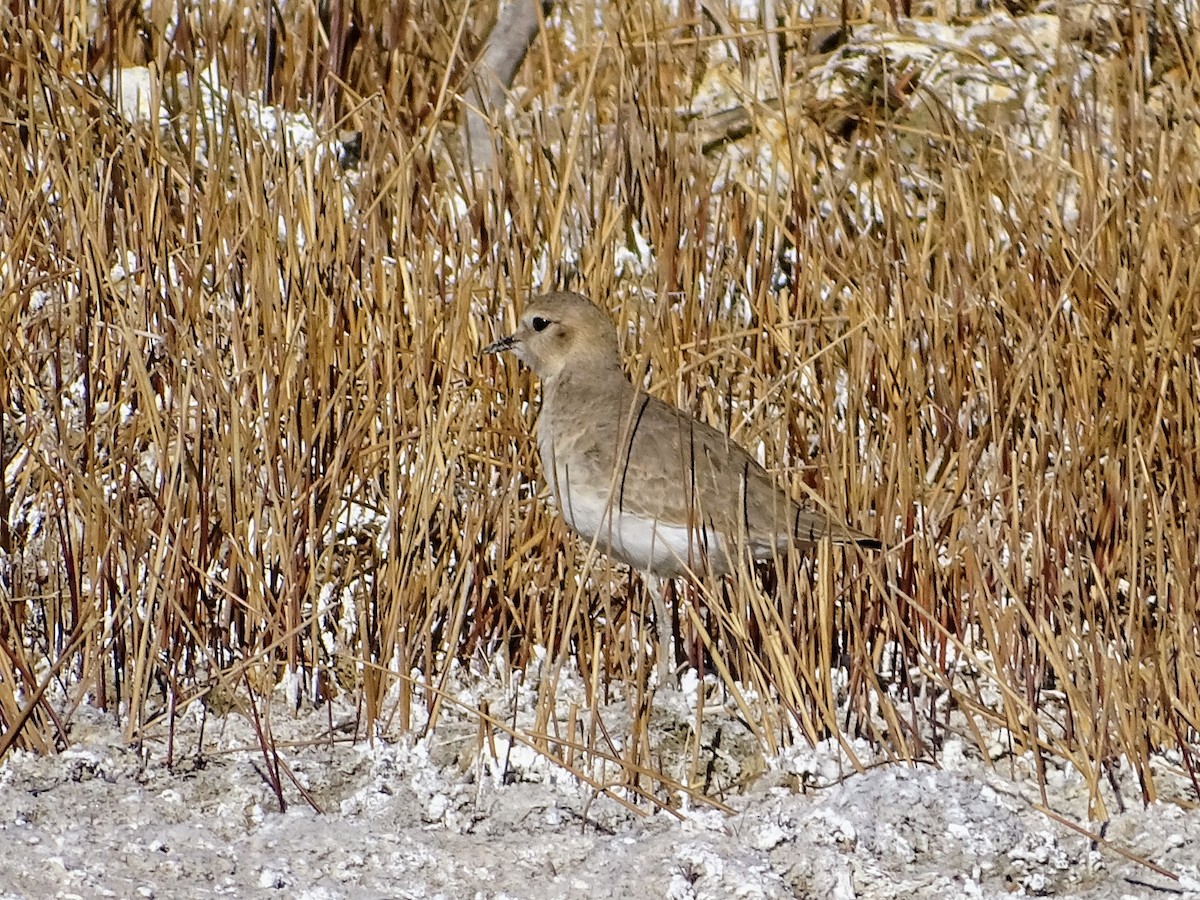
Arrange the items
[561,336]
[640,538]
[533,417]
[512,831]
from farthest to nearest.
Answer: [533,417] < [561,336] < [640,538] < [512,831]

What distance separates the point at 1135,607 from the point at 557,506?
1279 mm

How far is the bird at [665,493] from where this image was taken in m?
3.88

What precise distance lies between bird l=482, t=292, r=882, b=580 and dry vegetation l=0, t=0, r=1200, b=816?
112 mm

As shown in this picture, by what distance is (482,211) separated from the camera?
4.90m

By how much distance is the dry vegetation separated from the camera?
3.78 metres

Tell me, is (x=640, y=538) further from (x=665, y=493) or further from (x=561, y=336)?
(x=561, y=336)

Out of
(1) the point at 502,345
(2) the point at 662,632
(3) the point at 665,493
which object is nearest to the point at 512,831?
(2) the point at 662,632

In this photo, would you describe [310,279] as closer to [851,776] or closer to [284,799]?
[284,799]

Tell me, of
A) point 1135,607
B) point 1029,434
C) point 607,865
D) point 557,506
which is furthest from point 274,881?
point 1029,434

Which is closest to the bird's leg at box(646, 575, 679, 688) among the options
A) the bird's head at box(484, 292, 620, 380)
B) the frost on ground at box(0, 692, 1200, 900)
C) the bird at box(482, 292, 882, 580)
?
the bird at box(482, 292, 882, 580)

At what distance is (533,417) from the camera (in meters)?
4.68

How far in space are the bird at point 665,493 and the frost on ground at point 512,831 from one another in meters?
0.49

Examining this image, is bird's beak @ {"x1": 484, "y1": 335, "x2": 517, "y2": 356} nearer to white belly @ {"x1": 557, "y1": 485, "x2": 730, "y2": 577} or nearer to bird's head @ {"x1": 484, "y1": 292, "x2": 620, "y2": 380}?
bird's head @ {"x1": 484, "y1": 292, "x2": 620, "y2": 380}

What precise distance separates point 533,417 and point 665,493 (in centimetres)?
77
